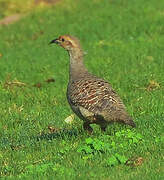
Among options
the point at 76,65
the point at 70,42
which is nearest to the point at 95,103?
the point at 76,65

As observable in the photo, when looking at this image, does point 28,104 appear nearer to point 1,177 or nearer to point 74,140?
point 74,140

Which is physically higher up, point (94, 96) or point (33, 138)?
point (94, 96)

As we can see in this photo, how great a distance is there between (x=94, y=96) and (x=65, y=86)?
4340 millimetres

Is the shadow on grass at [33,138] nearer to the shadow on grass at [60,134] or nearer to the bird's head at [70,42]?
the shadow on grass at [60,134]

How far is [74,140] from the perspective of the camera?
8703mm

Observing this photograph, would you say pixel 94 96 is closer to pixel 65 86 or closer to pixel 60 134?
pixel 60 134

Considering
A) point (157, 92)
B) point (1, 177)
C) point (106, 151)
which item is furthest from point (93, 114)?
point (157, 92)

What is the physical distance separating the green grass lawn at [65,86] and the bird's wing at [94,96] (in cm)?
43

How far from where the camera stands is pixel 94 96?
8.72m

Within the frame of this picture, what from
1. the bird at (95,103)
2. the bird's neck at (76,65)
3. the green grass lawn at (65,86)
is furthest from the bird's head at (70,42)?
the green grass lawn at (65,86)

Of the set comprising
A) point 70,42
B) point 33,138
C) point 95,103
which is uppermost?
point 70,42

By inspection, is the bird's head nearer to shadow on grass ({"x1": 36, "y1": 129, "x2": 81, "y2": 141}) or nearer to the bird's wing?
the bird's wing

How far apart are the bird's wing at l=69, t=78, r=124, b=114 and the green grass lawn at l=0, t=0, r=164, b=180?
0.43 metres

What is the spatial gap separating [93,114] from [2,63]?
7345 mm
